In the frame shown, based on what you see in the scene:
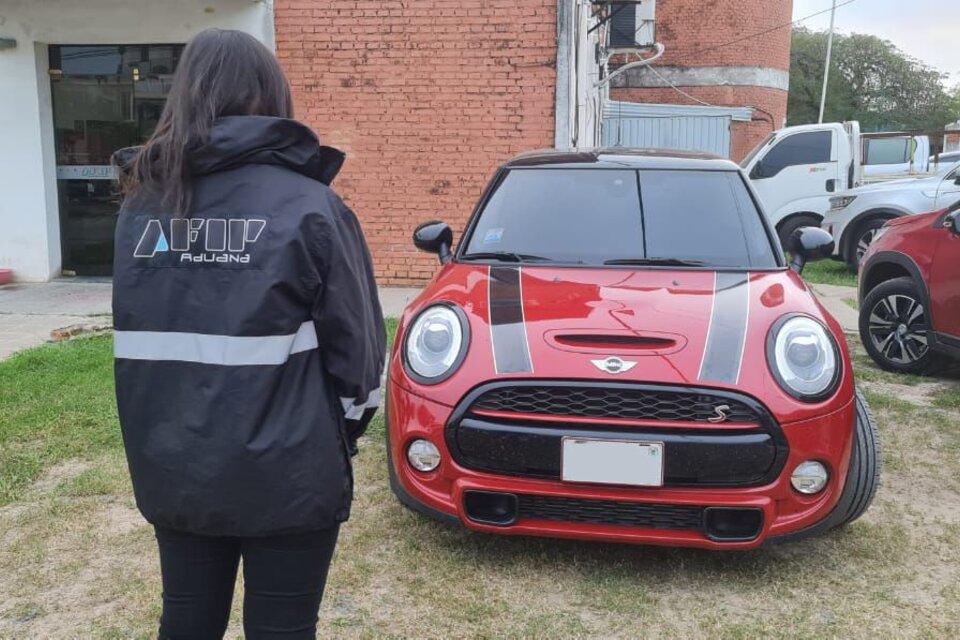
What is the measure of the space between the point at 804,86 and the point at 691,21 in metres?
20.6

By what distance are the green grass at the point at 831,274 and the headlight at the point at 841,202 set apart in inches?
37.6

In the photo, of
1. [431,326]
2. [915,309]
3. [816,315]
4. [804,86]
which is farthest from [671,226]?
[804,86]

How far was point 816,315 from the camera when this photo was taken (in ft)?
10.7

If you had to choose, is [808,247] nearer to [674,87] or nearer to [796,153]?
[796,153]

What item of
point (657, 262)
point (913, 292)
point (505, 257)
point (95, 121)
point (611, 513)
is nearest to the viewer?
point (611, 513)

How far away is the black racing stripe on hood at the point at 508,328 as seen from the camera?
302 cm

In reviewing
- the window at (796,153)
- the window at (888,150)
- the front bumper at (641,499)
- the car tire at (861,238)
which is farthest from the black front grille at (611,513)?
the window at (888,150)

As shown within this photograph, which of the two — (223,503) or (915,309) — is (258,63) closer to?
(223,503)

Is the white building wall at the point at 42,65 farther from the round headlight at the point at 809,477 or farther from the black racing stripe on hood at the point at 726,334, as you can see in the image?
the round headlight at the point at 809,477

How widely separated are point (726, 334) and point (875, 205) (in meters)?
8.88

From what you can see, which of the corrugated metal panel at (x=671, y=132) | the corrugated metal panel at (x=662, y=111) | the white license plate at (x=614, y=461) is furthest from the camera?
the corrugated metal panel at (x=662, y=111)

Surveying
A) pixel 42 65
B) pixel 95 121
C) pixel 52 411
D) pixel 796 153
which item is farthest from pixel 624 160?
pixel 796 153

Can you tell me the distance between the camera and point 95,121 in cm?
991

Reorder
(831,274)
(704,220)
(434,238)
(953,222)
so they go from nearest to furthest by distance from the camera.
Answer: (704,220) → (434,238) → (953,222) → (831,274)
